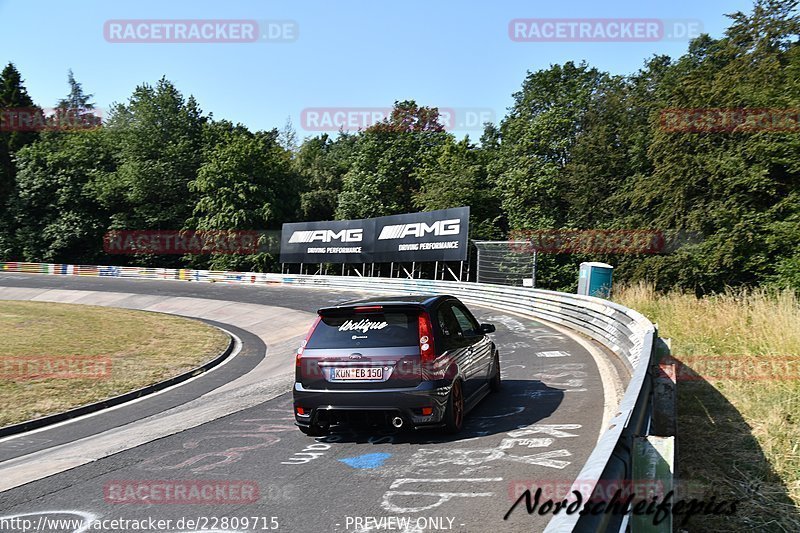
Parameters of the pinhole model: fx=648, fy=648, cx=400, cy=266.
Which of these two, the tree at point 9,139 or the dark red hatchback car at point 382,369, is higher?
the tree at point 9,139

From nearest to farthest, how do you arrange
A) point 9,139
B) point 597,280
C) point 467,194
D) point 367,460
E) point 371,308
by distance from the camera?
point 367,460 < point 371,308 < point 597,280 < point 467,194 < point 9,139

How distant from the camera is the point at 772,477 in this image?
5.17 m

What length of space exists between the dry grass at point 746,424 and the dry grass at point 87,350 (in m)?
9.90

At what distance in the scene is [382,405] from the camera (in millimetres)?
7188

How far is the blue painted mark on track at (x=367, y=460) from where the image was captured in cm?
651

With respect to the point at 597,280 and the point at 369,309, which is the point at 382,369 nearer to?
the point at 369,309

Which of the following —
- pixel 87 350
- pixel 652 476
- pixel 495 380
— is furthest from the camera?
pixel 87 350

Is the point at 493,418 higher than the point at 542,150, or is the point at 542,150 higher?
the point at 542,150

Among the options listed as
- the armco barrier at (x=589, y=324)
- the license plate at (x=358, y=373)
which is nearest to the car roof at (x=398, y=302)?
the license plate at (x=358, y=373)

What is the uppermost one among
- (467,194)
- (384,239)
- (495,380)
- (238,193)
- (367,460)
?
(238,193)

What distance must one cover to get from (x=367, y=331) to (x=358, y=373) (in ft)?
1.76

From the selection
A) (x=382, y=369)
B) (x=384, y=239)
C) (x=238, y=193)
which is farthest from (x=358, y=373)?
(x=238, y=193)

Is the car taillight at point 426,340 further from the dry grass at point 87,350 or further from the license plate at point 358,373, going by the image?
the dry grass at point 87,350

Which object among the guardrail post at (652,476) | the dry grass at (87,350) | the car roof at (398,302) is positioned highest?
the car roof at (398,302)
